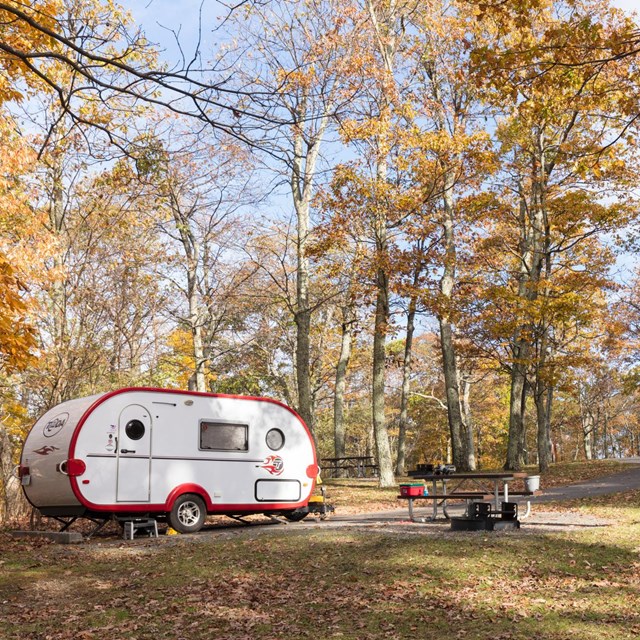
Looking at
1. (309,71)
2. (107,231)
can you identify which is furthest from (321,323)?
(107,231)

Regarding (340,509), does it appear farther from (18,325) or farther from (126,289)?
(18,325)

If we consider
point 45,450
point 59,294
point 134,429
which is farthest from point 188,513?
point 59,294

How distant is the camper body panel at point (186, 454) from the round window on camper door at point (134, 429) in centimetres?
2

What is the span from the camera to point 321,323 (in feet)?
121

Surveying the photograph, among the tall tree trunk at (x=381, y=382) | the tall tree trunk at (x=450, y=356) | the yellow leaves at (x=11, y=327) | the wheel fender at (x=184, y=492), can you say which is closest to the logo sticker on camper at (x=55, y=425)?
the wheel fender at (x=184, y=492)

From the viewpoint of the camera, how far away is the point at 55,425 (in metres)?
13.4

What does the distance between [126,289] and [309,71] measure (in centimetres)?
737

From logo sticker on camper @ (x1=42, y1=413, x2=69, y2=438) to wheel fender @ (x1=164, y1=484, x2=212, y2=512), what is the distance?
225 cm

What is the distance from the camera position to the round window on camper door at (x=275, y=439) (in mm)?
15297

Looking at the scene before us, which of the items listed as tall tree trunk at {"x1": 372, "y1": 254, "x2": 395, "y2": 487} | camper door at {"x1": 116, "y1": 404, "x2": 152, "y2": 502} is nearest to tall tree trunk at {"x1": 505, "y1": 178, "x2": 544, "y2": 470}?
tall tree trunk at {"x1": 372, "y1": 254, "x2": 395, "y2": 487}

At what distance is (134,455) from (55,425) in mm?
1506

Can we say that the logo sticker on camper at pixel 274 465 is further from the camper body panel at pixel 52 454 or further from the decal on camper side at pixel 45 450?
the decal on camper side at pixel 45 450

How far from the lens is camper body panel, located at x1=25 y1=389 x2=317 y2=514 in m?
12.9

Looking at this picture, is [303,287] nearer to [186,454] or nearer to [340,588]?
[186,454]
